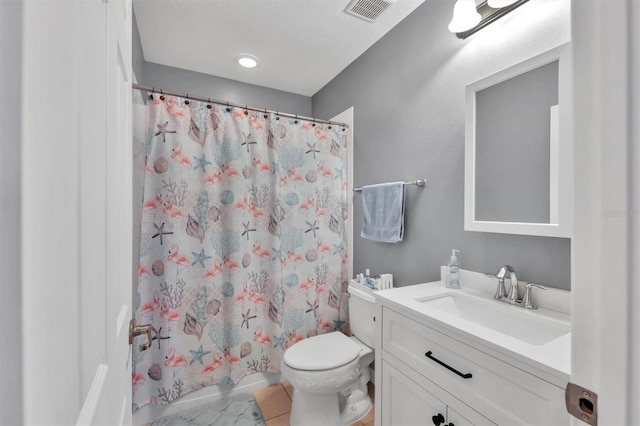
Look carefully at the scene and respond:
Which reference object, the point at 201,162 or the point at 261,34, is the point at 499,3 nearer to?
the point at 261,34

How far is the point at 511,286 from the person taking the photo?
1.15m

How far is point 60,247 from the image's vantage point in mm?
267

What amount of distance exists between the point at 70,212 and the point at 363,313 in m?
1.73

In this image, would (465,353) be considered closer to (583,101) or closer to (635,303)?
(635,303)

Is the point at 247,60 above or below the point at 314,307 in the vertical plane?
above

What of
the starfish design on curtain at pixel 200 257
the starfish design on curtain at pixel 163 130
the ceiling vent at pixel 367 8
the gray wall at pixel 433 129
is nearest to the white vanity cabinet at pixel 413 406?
the gray wall at pixel 433 129

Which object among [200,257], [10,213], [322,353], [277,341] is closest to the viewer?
[10,213]

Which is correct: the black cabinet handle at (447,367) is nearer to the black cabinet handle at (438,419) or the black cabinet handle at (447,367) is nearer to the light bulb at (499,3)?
the black cabinet handle at (438,419)

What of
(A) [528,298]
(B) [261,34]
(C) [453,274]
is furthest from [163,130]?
(A) [528,298]

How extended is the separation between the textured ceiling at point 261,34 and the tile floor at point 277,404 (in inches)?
95.9

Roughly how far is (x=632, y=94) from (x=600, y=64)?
6 cm

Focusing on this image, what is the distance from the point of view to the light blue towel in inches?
67.9

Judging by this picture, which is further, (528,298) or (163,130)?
(163,130)

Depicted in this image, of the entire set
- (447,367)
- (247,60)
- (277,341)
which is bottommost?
(277,341)
